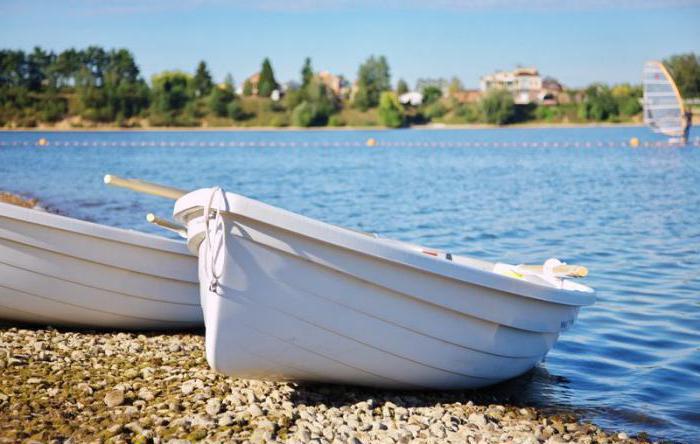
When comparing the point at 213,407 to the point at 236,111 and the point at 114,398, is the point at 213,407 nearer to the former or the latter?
the point at 114,398

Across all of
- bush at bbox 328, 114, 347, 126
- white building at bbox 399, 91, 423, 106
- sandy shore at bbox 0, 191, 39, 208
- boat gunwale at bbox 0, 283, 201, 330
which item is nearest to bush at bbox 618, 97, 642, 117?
white building at bbox 399, 91, 423, 106

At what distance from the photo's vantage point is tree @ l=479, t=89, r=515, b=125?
116500 mm

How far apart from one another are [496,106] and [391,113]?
52.5 ft

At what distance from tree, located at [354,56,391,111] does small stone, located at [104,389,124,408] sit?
413 ft

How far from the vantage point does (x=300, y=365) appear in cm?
593

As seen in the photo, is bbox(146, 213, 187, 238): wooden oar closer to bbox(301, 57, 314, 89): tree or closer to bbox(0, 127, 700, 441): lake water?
bbox(0, 127, 700, 441): lake water

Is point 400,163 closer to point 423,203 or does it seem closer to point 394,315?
point 423,203

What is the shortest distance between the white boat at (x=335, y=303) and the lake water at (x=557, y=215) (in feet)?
4.27

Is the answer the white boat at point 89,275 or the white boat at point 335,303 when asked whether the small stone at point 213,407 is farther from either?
the white boat at point 89,275

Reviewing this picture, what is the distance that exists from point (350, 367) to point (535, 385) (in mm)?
2433

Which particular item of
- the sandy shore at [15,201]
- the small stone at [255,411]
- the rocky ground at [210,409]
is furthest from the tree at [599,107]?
the small stone at [255,411]

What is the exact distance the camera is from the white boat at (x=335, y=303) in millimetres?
5414

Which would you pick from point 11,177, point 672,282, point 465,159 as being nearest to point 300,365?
point 672,282

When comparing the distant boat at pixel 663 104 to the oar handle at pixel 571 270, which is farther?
the distant boat at pixel 663 104
